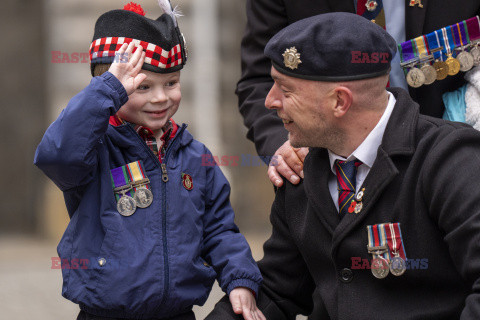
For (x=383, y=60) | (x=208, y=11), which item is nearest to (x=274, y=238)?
(x=383, y=60)

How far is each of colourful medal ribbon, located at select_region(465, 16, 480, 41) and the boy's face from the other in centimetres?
106

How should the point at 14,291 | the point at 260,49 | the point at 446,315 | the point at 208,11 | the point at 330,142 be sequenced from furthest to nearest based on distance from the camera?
1. the point at 208,11
2. the point at 14,291
3. the point at 260,49
4. the point at 330,142
5. the point at 446,315

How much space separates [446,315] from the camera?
2.75 meters

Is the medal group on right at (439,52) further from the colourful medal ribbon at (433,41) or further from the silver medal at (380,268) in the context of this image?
the silver medal at (380,268)

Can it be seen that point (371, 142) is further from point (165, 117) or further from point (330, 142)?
point (165, 117)

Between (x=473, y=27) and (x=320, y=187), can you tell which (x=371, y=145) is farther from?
(x=473, y=27)

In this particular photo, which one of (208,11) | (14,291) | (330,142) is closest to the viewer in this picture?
(330,142)

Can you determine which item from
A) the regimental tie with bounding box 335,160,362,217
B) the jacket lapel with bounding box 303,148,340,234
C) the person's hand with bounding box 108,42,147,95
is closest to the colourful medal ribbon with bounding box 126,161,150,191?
the person's hand with bounding box 108,42,147,95

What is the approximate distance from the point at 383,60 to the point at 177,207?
88 cm

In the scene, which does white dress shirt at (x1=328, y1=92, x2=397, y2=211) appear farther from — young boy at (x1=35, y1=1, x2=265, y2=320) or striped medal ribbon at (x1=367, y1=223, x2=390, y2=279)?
young boy at (x1=35, y1=1, x2=265, y2=320)

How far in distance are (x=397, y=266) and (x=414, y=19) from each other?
0.98 m

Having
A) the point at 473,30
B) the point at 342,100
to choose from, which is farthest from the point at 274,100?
the point at 473,30

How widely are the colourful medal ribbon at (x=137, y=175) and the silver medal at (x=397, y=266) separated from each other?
902 millimetres

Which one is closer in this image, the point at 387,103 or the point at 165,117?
the point at 387,103
